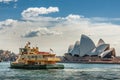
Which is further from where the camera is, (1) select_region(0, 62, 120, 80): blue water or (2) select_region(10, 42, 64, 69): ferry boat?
(2) select_region(10, 42, 64, 69): ferry boat

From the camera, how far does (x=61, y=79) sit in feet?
173

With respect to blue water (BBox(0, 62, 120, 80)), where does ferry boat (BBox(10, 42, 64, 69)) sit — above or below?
above

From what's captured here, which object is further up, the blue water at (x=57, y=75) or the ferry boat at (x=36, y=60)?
the ferry boat at (x=36, y=60)

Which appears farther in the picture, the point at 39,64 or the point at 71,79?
the point at 39,64

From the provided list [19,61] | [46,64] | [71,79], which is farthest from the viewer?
[19,61]

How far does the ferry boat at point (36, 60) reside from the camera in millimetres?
86812

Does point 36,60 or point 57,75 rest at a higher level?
point 36,60

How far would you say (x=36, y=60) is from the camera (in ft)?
289

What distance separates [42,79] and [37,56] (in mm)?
35138

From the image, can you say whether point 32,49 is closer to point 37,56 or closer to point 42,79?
point 37,56

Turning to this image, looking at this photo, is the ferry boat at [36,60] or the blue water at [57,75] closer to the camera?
the blue water at [57,75]

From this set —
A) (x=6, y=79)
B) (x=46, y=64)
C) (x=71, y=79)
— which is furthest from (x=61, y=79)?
(x=46, y=64)

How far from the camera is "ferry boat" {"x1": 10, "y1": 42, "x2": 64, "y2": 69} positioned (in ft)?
285

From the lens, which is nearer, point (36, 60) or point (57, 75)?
point (57, 75)
